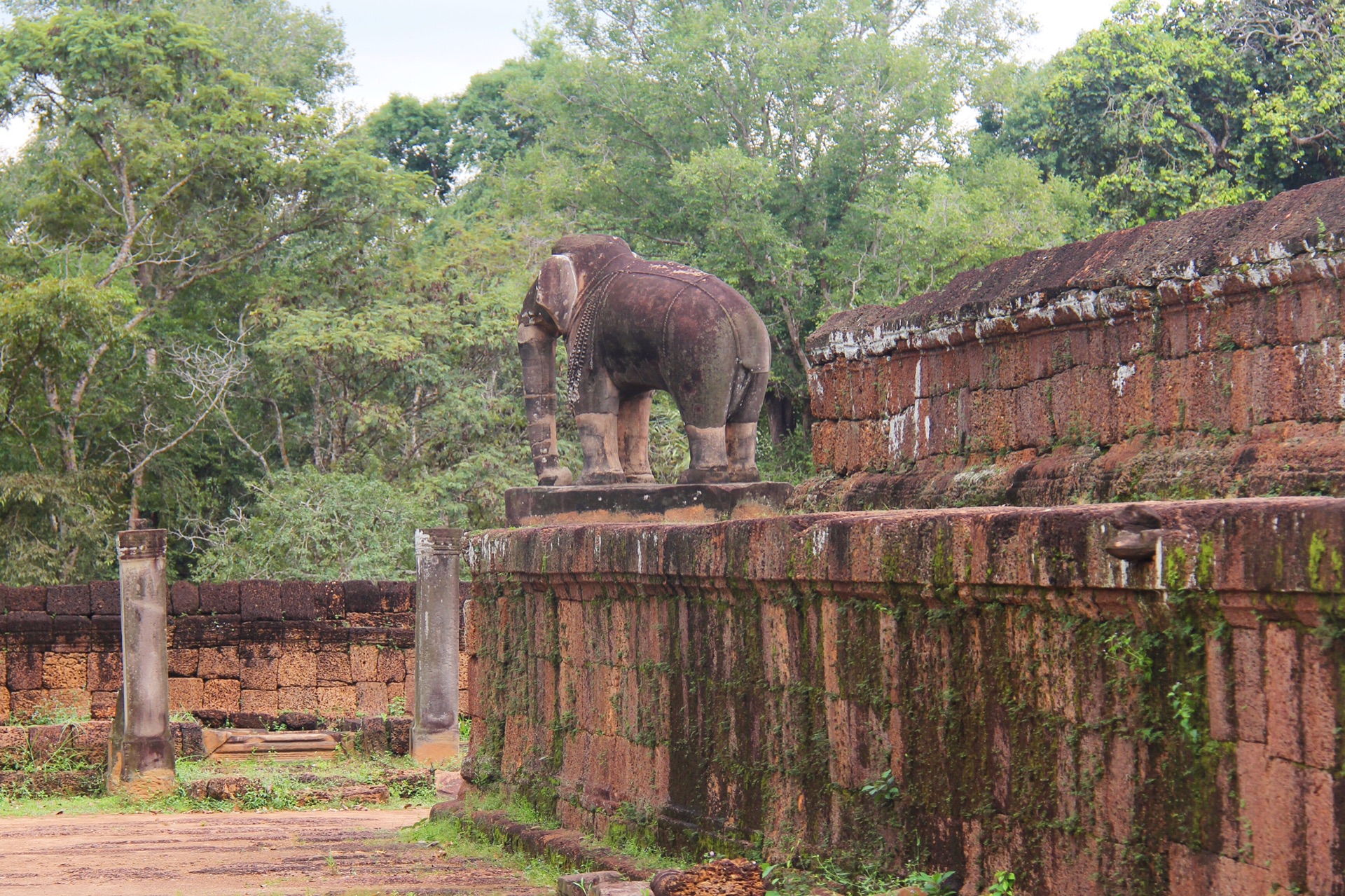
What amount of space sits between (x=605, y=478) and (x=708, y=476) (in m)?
0.56

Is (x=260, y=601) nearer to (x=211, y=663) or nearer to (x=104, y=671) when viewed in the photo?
(x=211, y=663)

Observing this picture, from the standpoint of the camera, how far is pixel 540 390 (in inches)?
318

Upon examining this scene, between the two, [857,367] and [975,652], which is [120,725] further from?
[975,652]

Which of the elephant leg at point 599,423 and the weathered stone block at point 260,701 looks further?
the weathered stone block at point 260,701

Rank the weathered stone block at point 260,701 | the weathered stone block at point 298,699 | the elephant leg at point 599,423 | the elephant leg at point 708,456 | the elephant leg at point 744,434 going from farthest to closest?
the weathered stone block at point 298,699 < the weathered stone block at point 260,701 < the elephant leg at point 599,423 < the elephant leg at point 744,434 < the elephant leg at point 708,456

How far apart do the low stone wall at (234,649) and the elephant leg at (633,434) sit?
22.0 feet

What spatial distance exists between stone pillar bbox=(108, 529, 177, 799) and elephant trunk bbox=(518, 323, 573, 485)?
163 inches

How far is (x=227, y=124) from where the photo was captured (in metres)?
19.7

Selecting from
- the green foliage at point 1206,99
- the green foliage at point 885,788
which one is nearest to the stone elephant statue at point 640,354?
the green foliage at point 885,788

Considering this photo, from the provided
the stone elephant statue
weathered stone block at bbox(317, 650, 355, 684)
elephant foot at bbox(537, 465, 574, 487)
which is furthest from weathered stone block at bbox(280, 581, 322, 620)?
elephant foot at bbox(537, 465, 574, 487)

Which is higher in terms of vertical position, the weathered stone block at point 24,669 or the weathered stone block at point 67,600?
the weathered stone block at point 67,600

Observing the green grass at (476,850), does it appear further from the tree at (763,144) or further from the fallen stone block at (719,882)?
the tree at (763,144)

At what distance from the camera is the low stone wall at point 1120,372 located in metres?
4.60

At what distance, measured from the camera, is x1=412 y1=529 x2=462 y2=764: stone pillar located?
12.1 meters
